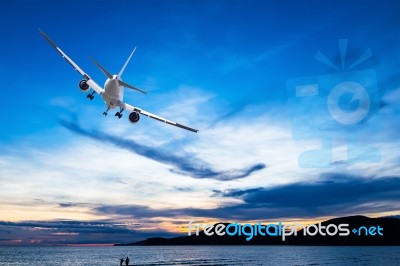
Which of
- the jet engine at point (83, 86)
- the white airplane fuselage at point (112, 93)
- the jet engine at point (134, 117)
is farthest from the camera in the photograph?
the jet engine at point (83, 86)

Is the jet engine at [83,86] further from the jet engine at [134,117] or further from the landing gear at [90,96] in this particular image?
the jet engine at [134,117]

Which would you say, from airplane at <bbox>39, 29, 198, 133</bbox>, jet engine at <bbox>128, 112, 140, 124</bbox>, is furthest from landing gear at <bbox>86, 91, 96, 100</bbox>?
jet engine at <bbox>128, 112, 140, 124</bbox>

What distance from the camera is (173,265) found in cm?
12306

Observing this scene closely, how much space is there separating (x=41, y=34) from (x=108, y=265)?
10993 centimetres

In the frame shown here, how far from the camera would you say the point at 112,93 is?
3916 centimetres

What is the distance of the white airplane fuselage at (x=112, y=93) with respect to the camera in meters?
38.8

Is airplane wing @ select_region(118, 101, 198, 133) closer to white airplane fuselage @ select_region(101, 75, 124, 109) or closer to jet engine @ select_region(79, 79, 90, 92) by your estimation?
white airplane fuselage @ select_region(101, 75, 124, 109)

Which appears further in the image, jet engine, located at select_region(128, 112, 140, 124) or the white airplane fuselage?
jet engine, located at select_region(128, 112, 140, 124)

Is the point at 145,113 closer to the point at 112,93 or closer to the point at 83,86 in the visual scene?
the point at 112,93

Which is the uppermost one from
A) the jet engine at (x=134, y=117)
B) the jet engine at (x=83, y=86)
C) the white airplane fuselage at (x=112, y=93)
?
the jet engine at (x=83, y=86)

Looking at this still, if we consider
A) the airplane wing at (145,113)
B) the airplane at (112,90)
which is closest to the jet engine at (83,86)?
the airplane at (112,90)

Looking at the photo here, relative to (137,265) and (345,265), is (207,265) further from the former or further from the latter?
(345,265)

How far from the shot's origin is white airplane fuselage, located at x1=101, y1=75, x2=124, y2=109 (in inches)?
1528

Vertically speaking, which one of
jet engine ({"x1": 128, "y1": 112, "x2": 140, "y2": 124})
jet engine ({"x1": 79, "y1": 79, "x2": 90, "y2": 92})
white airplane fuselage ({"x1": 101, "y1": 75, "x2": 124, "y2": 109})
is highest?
jet engine ({"x1": 79, "y1": 79, "x2": 90, "y2": 92})
